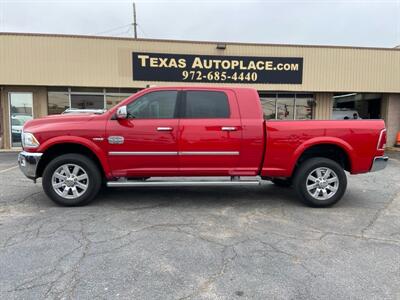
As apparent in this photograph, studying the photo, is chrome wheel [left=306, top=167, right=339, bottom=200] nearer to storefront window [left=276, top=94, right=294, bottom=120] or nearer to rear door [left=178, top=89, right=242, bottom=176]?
rear door [left=178, top=89, right=242, bottom=176]

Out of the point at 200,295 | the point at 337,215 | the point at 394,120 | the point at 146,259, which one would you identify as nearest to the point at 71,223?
the point at 146,259

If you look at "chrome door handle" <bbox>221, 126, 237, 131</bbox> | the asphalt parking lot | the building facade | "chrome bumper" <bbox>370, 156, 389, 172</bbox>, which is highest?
the building facade

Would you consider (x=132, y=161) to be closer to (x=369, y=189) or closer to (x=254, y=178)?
(x=254, y=178)

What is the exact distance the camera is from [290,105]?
54.0 feet

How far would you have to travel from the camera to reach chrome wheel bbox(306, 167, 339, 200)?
5.61m

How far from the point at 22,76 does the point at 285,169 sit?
→ 39.8 feet

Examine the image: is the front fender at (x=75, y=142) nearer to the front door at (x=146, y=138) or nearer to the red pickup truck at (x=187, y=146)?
the red pickup truck at (x=187, y=146)

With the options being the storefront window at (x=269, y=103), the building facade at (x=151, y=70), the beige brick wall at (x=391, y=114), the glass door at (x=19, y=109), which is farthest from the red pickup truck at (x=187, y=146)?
the beige brick wall at (x=391, y=114)

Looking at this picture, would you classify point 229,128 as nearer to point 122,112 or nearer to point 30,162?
point 122,112

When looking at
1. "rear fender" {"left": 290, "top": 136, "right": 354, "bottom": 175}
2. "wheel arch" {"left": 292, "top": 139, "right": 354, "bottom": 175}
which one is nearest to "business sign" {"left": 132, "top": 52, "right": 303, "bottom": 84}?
"wheel arch" {"left": 292, "top": 139, "right": 354, "bottom": 175}

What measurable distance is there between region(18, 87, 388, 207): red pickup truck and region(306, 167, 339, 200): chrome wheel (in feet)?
0.05

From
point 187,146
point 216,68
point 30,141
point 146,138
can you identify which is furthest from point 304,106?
point 30,141

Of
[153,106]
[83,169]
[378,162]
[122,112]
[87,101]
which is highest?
[87,101]

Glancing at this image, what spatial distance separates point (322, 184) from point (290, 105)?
37.5 ft
